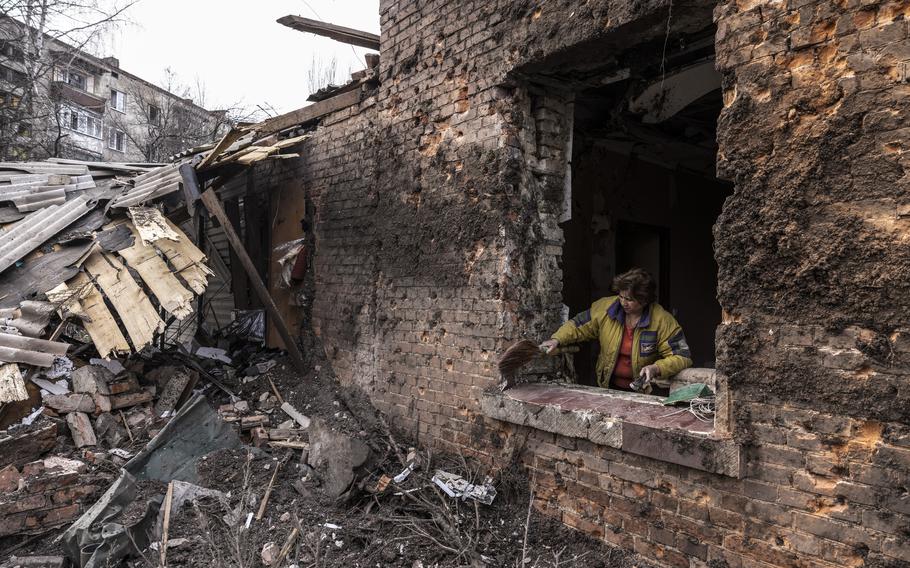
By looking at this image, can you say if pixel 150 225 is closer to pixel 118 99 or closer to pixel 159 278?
pixel 159 278

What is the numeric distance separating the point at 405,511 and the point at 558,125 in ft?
9.86

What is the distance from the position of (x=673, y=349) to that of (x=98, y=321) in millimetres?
4851

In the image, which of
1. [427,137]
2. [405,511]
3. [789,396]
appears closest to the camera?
[789,396]

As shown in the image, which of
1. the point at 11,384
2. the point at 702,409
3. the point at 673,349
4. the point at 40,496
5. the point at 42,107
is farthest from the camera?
the point at 42,107

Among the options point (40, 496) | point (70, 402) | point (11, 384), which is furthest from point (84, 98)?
point (40, 496)

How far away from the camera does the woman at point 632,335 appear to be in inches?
147

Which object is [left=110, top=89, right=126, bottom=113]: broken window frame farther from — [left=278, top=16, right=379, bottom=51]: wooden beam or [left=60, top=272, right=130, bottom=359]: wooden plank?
[left=60, top=272, right=130, bottom=359]: wooden plank

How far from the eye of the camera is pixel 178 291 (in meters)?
5.41

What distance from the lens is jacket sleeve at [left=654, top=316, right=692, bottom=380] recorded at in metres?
3.62

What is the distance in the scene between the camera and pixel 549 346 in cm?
396

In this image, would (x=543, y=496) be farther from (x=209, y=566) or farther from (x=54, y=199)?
(x=54, y=199)

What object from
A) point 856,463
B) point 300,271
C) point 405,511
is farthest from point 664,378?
point 300,271

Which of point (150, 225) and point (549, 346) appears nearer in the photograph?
point (549, 346)

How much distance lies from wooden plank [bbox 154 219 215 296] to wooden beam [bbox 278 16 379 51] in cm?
238
